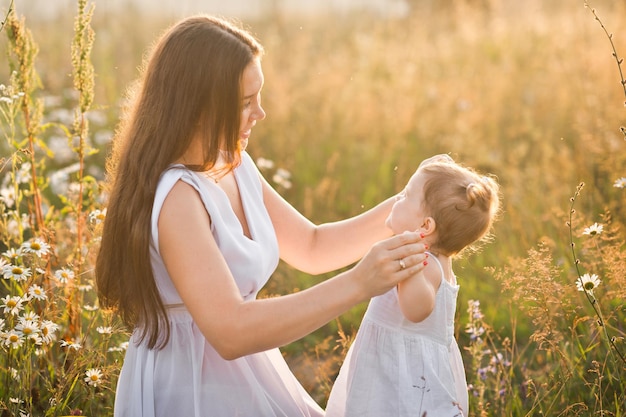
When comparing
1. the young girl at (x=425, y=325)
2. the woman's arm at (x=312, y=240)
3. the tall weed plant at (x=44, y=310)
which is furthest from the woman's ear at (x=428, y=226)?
the tall weed plant at (x=44, y=310)

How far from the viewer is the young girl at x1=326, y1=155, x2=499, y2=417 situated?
2096 millimetres

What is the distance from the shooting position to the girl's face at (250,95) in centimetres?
212

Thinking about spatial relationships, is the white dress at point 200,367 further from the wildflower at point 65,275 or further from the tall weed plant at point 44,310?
the wildflower at point 65,275

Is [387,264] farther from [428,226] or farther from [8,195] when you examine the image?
[8,195]

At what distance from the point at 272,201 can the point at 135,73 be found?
4.46 metres

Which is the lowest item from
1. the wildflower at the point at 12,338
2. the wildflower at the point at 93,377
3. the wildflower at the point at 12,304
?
the wildflower at the point at 93,377

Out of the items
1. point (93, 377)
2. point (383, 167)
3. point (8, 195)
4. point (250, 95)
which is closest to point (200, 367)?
point (93, 377)

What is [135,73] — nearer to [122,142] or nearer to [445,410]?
[122,142]

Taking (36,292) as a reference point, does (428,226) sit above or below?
above

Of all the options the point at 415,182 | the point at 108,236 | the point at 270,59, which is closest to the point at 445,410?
the point at 415,182

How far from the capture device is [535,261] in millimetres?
2375

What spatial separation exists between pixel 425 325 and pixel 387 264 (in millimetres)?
374

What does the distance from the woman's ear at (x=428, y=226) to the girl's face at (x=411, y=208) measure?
1.1 inches

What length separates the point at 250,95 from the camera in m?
2.15
